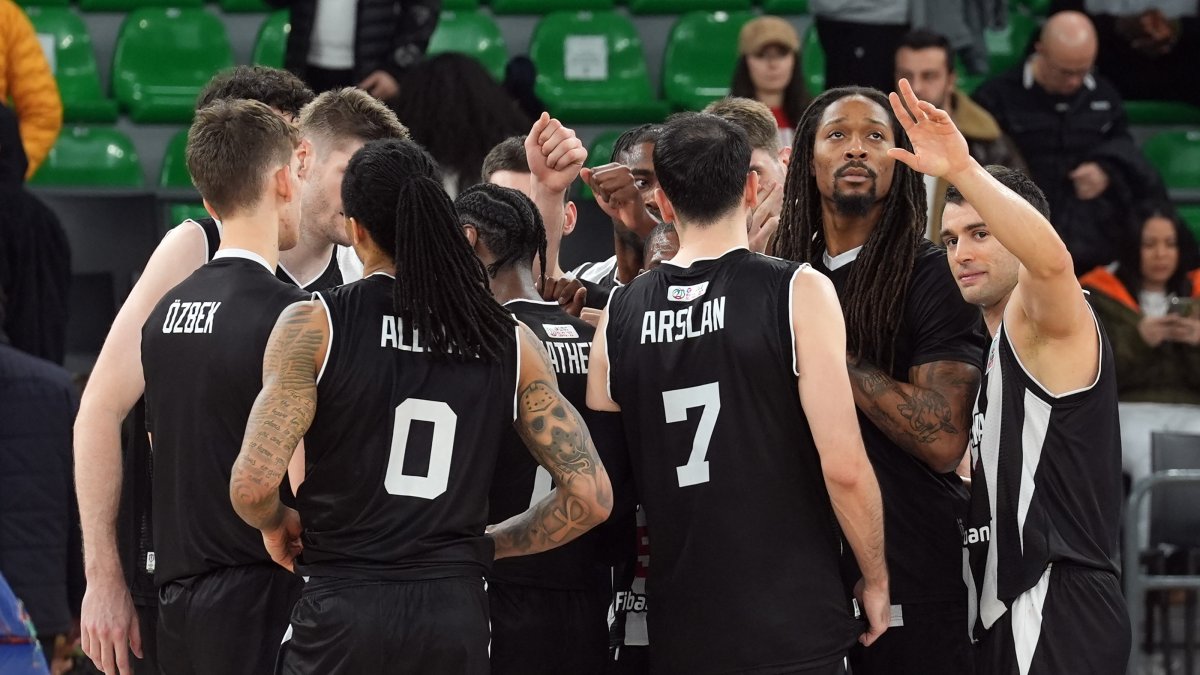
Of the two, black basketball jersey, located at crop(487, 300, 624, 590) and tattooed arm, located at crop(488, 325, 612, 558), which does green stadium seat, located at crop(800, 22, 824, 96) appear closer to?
black basketball jersey, located at crop(487, 300, 624, 590)

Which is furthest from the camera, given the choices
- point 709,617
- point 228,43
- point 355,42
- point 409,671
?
point 228,43

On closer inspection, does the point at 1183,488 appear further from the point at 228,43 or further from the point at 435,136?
the point at 228,43

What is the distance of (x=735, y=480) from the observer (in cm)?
410

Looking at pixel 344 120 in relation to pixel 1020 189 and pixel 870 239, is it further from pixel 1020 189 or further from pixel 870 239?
pixel 1020 189

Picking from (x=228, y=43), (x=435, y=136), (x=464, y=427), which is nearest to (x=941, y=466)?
(x=464, y=427)

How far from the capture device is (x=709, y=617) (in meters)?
4.13

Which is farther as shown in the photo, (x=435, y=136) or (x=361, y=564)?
(x=435, y=136)

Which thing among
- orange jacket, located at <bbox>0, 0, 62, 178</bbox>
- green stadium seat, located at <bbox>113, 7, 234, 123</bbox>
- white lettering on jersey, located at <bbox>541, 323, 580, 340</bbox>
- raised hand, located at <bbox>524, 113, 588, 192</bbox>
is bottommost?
white lettering on jersey, located at <bbox>541, 323, 580, 340</bbox>

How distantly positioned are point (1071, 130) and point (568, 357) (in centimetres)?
538

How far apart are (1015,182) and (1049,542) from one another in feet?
3.19

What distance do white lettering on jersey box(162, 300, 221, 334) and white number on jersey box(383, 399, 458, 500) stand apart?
63 centimetres

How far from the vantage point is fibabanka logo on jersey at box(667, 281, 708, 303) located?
4164mm

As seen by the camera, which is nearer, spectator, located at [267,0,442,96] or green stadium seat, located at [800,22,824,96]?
spectator, located at [267,0,442,96]

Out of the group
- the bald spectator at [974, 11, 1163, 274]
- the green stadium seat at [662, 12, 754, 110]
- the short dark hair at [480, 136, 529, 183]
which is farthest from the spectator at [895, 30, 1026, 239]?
the short dark hair at [480, 136, 529, 183]
